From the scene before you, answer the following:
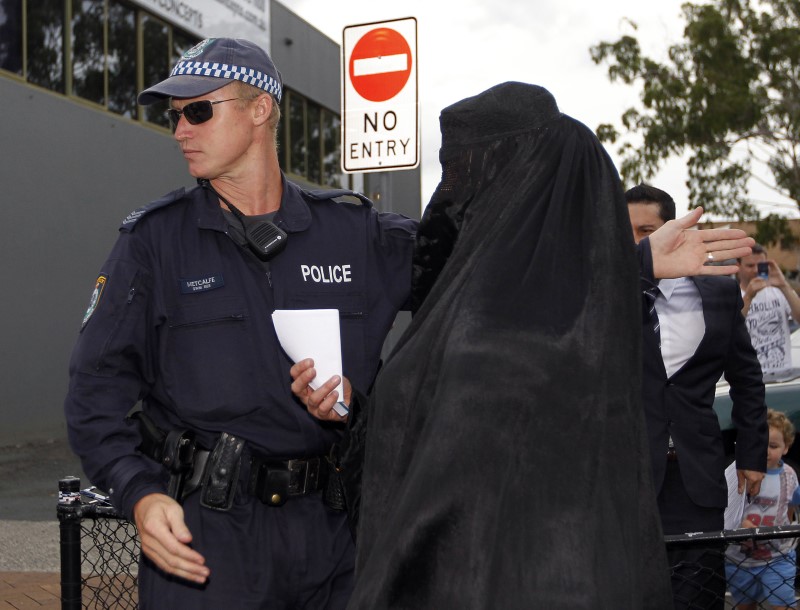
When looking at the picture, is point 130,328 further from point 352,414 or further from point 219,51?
point 219,51

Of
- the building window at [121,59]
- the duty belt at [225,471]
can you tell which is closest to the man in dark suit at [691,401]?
the duty belt at [225,471]

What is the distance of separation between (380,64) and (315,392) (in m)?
3.63

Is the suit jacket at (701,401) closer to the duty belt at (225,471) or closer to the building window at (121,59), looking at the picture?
the duty belt at (225,471)

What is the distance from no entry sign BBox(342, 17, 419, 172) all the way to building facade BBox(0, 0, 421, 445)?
857 cm

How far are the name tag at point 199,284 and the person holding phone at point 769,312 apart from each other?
5.24m

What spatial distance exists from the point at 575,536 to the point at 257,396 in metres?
1.18

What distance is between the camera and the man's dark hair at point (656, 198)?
4934 millimetres

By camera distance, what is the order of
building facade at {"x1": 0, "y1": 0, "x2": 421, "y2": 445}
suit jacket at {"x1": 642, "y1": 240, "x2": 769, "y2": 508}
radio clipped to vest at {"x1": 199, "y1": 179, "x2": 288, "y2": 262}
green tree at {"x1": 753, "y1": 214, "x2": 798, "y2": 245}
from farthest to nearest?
green tree at {"x1": 753, "y1": 214, "x2": 798, "y2": 245} < building facade at {"x1": 0, "y1": 0, "x2": 421, "y2": 445} < suit jacket at {"x1": 642, "y1": 240, "x2": 769, "y2": 508} < radio clipped to vest at {"x1": 199, "y1": 179, "x2": 288, "y2": 262}

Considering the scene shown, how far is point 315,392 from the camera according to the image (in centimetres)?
265

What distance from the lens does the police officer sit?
9.04ft

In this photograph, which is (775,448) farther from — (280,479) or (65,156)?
(65,156)

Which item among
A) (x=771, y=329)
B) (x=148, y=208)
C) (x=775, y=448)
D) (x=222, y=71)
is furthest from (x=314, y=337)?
(x=771, y=329)

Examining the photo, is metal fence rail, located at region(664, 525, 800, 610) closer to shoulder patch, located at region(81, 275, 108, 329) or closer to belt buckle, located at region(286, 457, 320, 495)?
belt buckle, located at region(286, 457, 320, 495)

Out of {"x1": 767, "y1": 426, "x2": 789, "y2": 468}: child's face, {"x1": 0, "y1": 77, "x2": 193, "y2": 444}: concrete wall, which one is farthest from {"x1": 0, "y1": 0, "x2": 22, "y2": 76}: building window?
{"x1": 767, "y1": 426, "x2": 789, "y2": 468}: child's face
